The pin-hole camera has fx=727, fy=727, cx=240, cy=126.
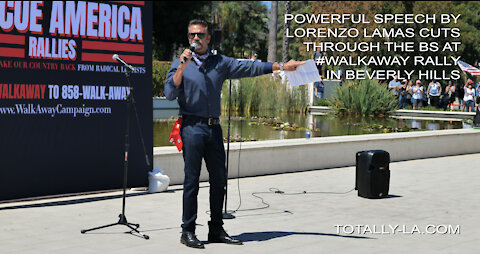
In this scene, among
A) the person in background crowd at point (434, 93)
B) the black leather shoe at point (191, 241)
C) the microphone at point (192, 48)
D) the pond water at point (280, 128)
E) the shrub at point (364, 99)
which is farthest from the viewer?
the person in background crowd at point (434, 93)

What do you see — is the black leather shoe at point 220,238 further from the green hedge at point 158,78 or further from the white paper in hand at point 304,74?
the green hedge at point 158,78

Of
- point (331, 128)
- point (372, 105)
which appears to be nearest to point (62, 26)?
point (331, 128)

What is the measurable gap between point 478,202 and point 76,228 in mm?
5295

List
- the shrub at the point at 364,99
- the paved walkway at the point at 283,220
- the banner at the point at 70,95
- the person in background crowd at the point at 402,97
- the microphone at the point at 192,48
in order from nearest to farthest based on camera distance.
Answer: the microphone at the point at 192,48, the paved walkway at the point at 283,220, the banner at the point at 70,95, the shrub at the point at 364,99, the person in background crowd at the point at 402,97

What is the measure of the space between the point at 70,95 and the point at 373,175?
4109mm

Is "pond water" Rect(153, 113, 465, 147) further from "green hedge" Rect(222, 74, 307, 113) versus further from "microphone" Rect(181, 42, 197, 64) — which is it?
"microphone" Rect(181, 42, 197, 64)

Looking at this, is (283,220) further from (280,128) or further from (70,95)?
(280,128)

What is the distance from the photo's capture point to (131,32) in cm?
950

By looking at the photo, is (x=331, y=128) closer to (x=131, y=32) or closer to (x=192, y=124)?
(x=131, y=32)

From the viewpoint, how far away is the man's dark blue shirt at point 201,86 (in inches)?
261

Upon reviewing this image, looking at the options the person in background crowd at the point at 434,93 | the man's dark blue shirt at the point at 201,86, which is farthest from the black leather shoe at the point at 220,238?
the person in background crowd at the point at 434,93

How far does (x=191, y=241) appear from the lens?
21.6ft

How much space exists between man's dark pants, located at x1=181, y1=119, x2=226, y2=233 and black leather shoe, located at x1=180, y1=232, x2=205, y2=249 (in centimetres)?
5

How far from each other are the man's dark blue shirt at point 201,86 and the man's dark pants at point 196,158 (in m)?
0.13
